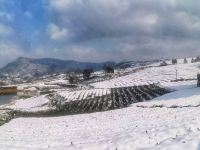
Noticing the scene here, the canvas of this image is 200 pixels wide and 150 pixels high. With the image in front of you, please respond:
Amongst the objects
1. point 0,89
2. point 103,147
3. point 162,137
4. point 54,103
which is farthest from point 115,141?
point 0,89

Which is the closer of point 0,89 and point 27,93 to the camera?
point 27,93

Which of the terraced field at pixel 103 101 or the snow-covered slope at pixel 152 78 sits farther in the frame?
the snow-covered slope at pixel 152 78

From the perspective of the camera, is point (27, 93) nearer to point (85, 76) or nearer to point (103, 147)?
point (85, 76)

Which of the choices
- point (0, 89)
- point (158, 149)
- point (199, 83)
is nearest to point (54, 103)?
point (199, 83)

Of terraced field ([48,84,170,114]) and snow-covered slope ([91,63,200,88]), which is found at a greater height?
snow-covered slope ([91,63,200,88])

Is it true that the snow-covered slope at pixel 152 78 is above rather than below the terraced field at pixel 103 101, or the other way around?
above

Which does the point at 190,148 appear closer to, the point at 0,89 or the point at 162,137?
the point at 162,137

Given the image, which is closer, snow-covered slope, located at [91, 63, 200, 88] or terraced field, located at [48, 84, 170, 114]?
terraced field, located at [48, 84, 170, 114]

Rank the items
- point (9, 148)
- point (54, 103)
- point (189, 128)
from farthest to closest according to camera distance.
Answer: point (54, 103) → point (9, 148) → point (189, 128)

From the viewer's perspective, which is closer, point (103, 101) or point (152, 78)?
point (103, 101)

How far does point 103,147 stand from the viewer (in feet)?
56.0

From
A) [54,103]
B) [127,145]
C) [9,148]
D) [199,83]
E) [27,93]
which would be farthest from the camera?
[27,93]

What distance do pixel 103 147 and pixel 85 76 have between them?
17360 cm

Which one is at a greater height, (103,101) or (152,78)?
(152,78)
